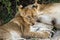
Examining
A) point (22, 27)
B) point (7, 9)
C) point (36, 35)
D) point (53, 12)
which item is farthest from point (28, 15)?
point (7, 9)

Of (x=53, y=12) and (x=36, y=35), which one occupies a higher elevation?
(x=53, y=12)

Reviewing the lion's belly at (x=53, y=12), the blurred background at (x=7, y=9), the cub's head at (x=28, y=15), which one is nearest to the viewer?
the cub's head at (x=28, y=15)

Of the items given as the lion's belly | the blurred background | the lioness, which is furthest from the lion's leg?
the blurred background

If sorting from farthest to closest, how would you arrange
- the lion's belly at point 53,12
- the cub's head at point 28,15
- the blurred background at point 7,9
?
the blurred background at point 7,9
the lion's belly at point 53,12
the cub's head at point 28,15

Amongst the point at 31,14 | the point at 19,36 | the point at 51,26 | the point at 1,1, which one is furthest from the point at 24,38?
the point at 1,1

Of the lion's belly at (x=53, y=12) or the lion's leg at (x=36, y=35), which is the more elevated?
the lion's belly at (x=53, y=12)

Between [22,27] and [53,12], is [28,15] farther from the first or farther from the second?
[53,12]

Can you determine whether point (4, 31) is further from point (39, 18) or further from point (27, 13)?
point (39, 18)

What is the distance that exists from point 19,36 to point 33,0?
6.96 ft

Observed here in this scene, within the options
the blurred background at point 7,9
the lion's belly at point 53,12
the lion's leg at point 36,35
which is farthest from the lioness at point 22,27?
the blurred background at point 7,9

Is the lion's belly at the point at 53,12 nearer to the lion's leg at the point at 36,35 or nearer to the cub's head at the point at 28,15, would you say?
the lion's leg at the point at 36,35

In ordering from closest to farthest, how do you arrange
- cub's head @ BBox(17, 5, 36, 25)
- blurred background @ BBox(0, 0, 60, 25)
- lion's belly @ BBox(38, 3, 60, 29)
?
cub's head @ BBox(17, 5, 36, 25) < lion's belly @ BBox(38, 3, 60, 29) < blurred background @ BBox(0, 0, 60, 25)

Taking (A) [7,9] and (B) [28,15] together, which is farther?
(A) [7,9]

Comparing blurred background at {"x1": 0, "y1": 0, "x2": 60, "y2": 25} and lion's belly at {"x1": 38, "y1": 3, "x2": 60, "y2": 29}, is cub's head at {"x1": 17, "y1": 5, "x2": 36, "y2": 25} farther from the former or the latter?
blurred background at {"x1": 0, "y1": 0, "x2": 60, "y2": 25}
